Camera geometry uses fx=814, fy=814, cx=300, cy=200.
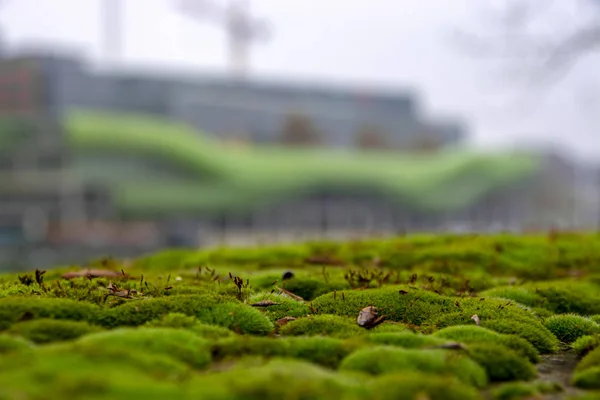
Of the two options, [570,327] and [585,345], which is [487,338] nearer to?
[585,345]

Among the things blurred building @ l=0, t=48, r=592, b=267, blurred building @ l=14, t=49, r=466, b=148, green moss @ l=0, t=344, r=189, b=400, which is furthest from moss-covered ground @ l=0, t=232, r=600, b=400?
blurred building @ l=14, t=49, r=466, b=148

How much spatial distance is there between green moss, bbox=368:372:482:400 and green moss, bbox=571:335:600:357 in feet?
6.43

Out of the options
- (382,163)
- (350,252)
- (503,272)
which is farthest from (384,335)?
(382,163)

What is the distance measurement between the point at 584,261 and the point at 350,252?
3235mm

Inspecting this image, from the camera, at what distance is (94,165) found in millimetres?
75625

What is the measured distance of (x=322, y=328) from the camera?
19.9 feet

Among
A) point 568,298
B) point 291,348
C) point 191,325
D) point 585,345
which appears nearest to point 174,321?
point 191,325

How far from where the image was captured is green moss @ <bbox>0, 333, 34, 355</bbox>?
486 centimetres

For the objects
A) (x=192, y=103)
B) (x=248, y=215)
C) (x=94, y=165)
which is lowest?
(x=248, y=215)

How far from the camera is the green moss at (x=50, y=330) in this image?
5.27m

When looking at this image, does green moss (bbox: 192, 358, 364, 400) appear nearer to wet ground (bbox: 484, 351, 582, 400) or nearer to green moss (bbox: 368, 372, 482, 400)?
green moss (bbox: 368, 372, 482, 400)

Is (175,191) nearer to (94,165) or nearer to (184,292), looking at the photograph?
(94,165)

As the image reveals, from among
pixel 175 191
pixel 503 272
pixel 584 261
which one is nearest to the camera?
pixel 503 272

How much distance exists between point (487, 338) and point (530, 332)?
647mm
